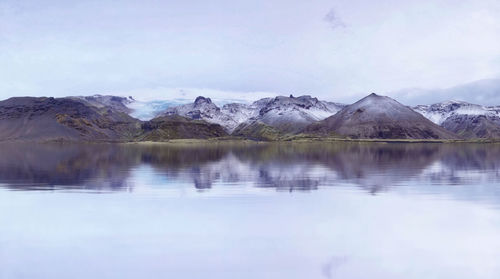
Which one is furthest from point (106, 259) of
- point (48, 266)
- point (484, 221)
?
point (484, 221)

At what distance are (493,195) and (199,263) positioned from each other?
3184 centimetres

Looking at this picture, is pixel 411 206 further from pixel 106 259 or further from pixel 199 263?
pixel 106 259

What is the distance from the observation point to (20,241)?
2614 cm

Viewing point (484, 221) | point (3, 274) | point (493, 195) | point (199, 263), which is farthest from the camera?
point (493, 195)

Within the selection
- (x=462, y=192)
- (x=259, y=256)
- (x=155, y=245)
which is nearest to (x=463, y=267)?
(x=259, y=256)

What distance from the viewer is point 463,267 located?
70.9 ft

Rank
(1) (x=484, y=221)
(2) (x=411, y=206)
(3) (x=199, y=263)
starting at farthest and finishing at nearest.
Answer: (2) (x=411, y=206), (1) (x=484, y=221), (3) (x=199, y=263)

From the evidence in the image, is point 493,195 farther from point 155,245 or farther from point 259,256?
point 155,245

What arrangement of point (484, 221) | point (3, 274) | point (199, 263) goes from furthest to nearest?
point (484, 221)
point (199, 263)
point (3, 274)

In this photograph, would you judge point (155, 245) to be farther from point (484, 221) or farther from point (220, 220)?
point (484, 221)

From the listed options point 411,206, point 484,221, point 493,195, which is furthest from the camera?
point 493,195

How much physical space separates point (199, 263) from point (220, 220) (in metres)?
9.19

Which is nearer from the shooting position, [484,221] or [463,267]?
[463,267]

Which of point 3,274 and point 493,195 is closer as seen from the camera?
point 3,274
